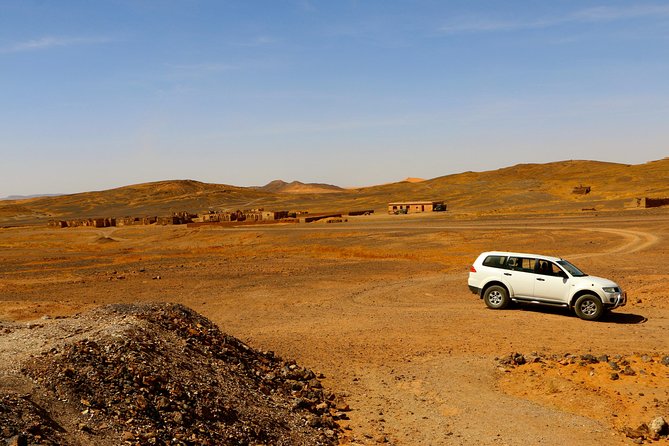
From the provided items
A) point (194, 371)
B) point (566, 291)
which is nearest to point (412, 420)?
point (194, 371)

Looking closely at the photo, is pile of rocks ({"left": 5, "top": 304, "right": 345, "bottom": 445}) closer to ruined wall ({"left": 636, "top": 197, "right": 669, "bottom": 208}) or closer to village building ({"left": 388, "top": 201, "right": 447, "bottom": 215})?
ruined wall ({"left": 636, "top": 197, "right": 669, "bottom": 208})

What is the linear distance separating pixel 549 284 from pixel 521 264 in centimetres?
110

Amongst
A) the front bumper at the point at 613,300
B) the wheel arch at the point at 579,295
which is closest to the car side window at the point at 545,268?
the wheel arch at the point at 579,295

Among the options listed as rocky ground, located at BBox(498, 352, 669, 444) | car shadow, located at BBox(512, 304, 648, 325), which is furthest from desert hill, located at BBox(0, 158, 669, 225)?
rocky ground, located at BBox(498, 352, 669, 444)

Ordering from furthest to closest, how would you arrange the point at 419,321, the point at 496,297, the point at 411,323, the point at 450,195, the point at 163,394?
1. the point at 450,195
2. the point at 496,297
3. the point at 419,321
4. the point at 411,323
5. the point at 163,394

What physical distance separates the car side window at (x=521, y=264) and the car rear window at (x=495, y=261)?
0.20 metres

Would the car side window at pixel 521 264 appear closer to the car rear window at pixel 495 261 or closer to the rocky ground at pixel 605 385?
the car rear window at pixel 495 261

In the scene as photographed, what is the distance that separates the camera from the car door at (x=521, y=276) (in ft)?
55.2

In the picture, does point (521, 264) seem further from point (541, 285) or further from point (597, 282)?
point (597, 282)

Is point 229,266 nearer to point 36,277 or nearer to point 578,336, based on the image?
point 36,277

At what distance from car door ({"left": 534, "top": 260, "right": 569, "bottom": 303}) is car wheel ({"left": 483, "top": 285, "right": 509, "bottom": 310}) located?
0.98m

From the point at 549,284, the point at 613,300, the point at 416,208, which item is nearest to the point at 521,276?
the point at 549,284

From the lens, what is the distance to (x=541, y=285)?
54.5ft

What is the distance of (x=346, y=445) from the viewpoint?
28.1ft
